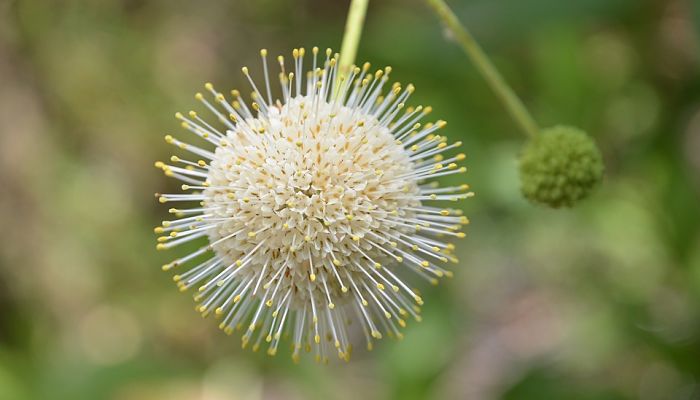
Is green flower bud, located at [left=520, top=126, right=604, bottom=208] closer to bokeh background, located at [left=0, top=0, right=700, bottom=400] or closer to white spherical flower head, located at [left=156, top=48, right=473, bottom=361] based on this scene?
white spherical flower head, located at [left=156, top=48, right=473, bottom=361]

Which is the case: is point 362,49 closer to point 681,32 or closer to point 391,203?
point 681,32

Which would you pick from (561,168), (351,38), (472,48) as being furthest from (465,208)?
(351,38)

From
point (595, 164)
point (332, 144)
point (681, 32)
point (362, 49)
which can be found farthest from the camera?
point (362, 49)

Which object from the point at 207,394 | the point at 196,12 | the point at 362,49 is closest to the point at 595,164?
the point at 362,49

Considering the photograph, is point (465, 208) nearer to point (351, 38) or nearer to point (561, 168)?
point (561, 168)

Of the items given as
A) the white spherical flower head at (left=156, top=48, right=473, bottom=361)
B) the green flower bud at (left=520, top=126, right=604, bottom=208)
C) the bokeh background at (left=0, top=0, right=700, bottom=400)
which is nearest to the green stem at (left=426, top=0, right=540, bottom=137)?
the green flower bud at (left=520, top=126, right=604, bottom=208)

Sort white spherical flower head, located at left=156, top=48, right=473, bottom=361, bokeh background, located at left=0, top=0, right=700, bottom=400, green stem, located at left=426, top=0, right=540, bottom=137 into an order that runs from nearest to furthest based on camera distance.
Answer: white spherical flower head, located at left=156, top=48, right=473, bottom=361
green stem, located at left=426, top=0, right=540, bottom=137
bokeh background, located at left=0, top=0, right=700, bottom=400

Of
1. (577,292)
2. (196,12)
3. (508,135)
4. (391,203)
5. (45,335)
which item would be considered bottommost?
(45,335)
